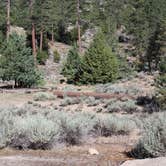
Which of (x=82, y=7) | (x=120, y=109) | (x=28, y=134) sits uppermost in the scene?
(x=82, y=7)

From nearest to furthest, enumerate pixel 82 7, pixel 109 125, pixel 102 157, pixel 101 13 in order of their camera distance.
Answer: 1. pixel 102 157
2. pixel 109 125
3. pixel 82 7
4. pixel 101 13

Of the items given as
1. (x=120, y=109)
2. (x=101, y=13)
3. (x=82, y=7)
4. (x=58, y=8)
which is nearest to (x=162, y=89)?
(x=120, y=109)

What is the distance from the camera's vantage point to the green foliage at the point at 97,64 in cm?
4219

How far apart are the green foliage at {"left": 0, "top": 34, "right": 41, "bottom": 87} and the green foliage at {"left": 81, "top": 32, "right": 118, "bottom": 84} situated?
236 inches

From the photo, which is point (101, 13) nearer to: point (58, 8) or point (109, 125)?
point (58, 8)

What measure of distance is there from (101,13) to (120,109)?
65.9 m

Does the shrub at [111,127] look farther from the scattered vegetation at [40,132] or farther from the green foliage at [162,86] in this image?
the green foliage at [162,86]

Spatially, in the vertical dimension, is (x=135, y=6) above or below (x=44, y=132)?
above

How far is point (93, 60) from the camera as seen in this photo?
4225 centimetres

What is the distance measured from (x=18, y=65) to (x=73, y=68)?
1056 centimetres

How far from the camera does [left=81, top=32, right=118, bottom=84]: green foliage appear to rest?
138 ft

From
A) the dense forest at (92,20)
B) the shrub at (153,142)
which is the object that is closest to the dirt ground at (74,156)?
the shrub at (153,142)

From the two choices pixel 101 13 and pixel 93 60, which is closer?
pixel 93 60

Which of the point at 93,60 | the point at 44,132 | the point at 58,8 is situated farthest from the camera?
the point at 58,8
